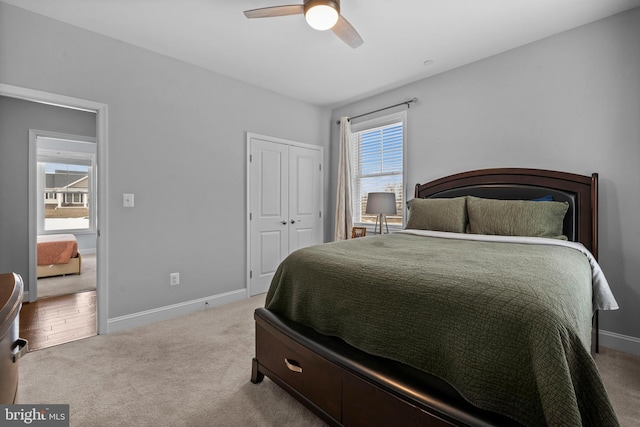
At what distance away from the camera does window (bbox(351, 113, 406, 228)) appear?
3.82m

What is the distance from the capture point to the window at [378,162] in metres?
3.82

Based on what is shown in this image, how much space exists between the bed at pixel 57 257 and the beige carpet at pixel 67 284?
10 cm

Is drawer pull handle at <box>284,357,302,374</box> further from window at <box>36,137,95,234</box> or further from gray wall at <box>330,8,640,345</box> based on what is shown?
window at <box>36,137,95,234</box>

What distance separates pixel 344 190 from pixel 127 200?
8.43 feet

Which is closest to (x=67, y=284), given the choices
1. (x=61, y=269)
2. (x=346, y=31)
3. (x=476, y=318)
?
(x=61, y=269)

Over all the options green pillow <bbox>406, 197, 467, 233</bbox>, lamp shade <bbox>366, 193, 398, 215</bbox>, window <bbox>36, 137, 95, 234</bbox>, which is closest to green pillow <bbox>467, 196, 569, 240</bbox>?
green pillow <bbox>406, 197, 467, 233</bbox>

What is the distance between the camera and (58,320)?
2910mm

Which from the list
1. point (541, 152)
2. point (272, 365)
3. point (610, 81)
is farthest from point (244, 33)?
point (610, 81)

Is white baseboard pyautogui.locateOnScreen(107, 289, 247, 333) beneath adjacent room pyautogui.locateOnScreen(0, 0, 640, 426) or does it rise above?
beneath

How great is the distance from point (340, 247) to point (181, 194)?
1.98 meters

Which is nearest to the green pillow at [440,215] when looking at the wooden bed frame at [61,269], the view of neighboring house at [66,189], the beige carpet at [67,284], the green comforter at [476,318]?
the green comforter at [476,318]

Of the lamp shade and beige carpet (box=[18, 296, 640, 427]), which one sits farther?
the lamp shade

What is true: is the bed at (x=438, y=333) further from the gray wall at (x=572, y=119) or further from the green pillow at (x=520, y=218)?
the gray wall at (x=572, y=119)

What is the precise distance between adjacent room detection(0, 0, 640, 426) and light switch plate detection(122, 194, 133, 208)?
0.02 m
